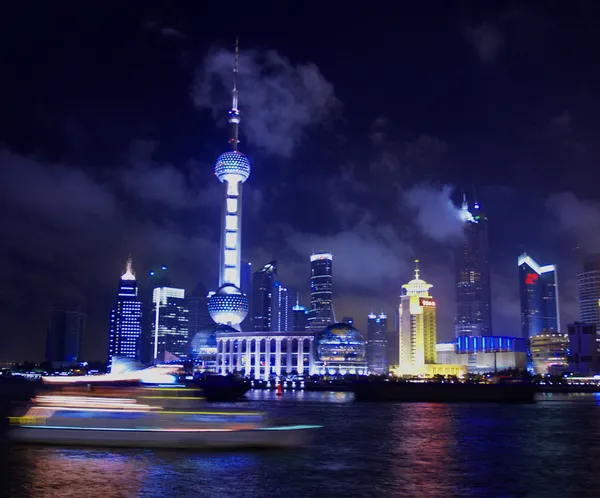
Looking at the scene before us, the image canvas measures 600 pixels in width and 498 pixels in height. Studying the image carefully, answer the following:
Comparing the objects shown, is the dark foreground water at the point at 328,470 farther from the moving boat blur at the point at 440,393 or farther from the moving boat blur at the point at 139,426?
the moving boat blur at the point at 440,393

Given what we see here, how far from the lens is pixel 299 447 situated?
37125mm

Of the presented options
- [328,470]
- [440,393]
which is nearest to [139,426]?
[328,470]

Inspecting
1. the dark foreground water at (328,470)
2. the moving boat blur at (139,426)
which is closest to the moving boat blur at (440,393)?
the dark foreground water at (328,470)

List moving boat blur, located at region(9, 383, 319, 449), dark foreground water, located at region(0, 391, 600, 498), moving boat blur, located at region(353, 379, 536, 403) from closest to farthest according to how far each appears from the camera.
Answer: dark foreground water, located at region(0, 391, 600, 498)
moving boat blur, located at region(9, 383, 319, 449)
moving boat blur, located at region(353, 379, 536, 403)

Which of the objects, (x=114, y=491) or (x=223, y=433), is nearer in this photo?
(x=114, y=491)

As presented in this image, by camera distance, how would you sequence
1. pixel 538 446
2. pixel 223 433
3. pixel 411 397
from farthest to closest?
pixel 411 397 < pixel 538 446 < pixel 223 433

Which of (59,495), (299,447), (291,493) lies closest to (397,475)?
(291,493)

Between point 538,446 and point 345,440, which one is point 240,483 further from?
point 538,446

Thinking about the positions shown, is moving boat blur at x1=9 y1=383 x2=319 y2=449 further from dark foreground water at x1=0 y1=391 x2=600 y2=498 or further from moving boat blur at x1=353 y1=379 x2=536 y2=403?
moving boat blur at x1=353 y1=379 x2=536 y2=403

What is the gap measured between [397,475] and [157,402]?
564 inches

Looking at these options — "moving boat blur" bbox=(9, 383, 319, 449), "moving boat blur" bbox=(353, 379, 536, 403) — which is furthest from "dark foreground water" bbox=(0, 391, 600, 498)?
"moving boat blur" bbox=(353, 379, 536, 403)

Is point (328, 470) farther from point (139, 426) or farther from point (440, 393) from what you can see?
point (440, 393)

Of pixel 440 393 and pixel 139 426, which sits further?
pixel 440 393

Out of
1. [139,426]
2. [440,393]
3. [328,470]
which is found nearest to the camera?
[328,470]
